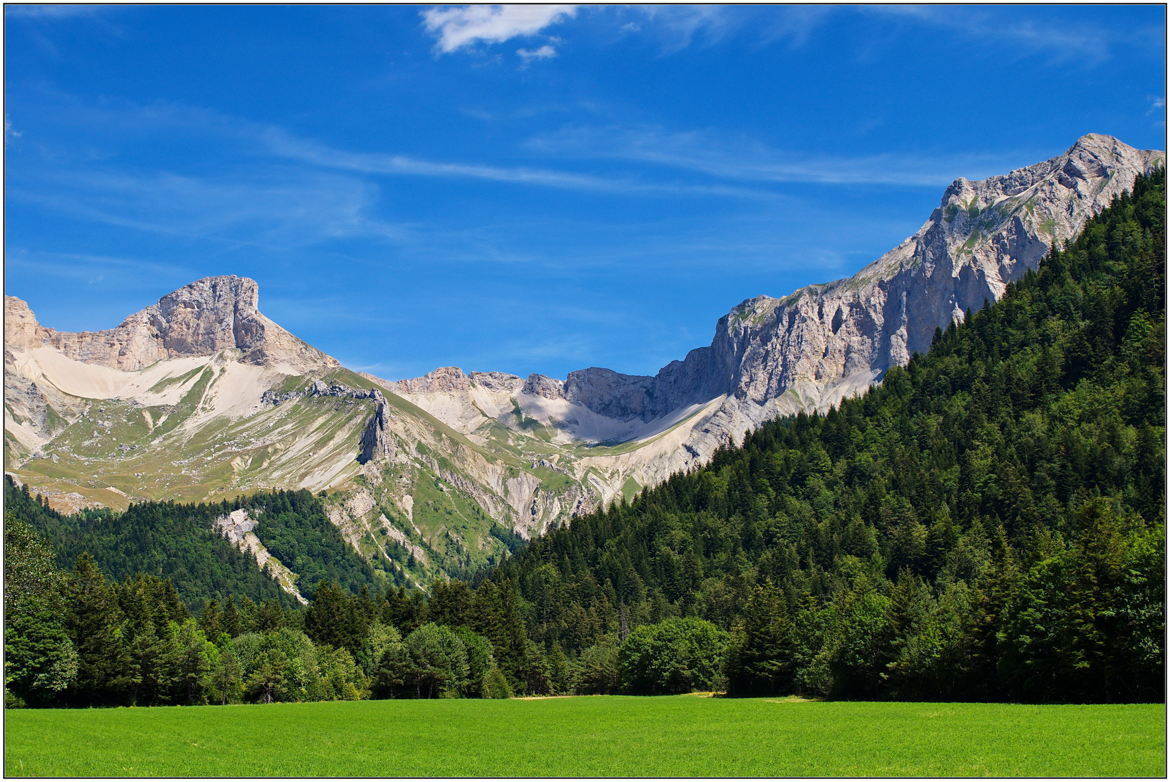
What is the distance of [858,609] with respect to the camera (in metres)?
109

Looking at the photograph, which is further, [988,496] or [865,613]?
[988,496]

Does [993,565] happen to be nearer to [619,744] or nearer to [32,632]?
[619,744]

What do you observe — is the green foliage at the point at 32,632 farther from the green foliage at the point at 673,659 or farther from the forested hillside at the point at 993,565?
the green foliage at the point at 673,659

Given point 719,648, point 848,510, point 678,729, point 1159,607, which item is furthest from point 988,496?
point 678,729

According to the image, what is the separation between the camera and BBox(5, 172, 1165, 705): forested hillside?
258 ft

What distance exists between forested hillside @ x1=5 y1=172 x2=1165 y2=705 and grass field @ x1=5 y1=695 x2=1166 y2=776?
9574 mm

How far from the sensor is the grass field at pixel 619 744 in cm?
4338

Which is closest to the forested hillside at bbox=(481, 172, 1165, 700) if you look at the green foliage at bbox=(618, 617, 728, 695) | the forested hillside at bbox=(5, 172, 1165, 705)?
the forested hillside at bbox=(5, 172, 1165, 705)

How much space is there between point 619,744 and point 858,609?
58.0 m

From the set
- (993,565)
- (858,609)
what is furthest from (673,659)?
(993,565)

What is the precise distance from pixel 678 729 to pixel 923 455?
13848cm

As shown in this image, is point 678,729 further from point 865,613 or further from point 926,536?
point 926,536

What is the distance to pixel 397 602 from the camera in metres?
158

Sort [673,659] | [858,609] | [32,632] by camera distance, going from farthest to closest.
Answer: [673,659], [858,609], [32,632]
